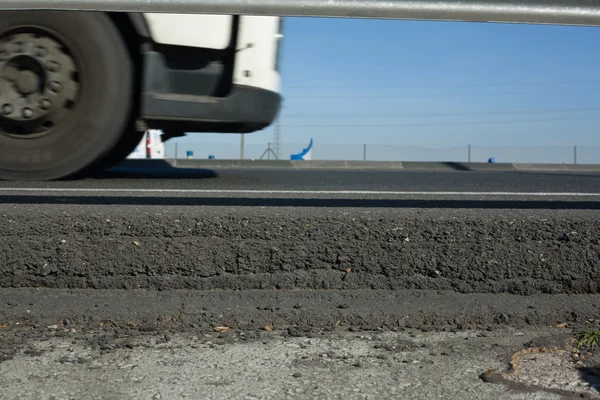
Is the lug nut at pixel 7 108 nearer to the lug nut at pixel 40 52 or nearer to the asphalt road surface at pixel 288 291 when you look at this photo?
the lug nut at pixel 40 52

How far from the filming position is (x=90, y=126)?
4812mm

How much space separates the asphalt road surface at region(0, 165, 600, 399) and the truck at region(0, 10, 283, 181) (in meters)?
1.95

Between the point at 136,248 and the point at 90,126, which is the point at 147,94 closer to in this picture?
the point at 90,126

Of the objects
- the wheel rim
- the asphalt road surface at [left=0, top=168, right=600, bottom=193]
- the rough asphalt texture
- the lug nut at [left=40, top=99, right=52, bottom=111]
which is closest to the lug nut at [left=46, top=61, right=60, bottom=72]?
the wheel rim

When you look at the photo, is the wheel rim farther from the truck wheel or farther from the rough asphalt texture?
the rough asphalt texture

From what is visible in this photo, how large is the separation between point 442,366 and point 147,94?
3.43 meters

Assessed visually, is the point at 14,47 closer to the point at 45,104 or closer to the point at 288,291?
the point at 45,104

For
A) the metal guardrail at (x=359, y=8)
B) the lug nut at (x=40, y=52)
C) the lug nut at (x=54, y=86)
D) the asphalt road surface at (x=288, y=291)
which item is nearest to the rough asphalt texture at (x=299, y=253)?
the asphalt road surface at (x=288, y=291)

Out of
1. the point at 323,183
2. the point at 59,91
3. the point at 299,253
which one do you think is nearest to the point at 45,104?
the point at 59,91

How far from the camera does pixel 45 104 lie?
4.65 metres

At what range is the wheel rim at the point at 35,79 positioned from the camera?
Result: 4.61 metres

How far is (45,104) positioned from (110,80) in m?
0.45

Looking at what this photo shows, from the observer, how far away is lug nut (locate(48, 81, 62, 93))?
461 centimetres

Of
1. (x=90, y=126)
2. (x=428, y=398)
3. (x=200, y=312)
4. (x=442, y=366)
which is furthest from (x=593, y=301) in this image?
(x=90, y=126)
